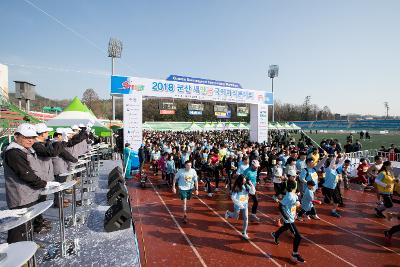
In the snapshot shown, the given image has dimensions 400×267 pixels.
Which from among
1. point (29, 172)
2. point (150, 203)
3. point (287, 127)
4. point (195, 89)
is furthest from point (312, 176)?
point (287, 127)

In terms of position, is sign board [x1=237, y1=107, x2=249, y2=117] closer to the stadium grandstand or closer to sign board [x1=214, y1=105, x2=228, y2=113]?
sign board [x1=214, y1=105, x2=228, y2=113]

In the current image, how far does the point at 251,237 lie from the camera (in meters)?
6.66

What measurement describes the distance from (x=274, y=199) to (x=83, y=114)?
34.6ft

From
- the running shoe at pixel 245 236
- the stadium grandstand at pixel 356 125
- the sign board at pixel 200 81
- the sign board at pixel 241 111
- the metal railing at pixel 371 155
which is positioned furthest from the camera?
the stadium grandstand at pixel 356 125

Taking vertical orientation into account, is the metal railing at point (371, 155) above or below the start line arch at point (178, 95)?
below

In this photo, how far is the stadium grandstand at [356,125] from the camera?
54.2 meters

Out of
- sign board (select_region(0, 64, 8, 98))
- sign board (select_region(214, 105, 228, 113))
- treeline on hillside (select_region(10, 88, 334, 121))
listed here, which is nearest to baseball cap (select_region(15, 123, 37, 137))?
sign board (select_region(214, 105, 228, 113))

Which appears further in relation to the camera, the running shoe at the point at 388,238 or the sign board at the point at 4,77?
the sign board at the point at 4,77

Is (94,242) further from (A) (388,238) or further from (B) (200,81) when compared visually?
(B) (200,81)

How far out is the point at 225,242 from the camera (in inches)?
250

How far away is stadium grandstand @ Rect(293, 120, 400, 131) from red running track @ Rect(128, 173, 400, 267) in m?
55.8

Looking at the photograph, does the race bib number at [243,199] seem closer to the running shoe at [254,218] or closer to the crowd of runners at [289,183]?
the crowd of runners at [289,183]

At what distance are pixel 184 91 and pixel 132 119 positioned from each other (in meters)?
3.91

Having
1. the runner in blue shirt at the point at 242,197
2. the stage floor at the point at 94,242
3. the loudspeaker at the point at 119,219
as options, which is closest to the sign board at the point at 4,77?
the stage floor at the point at 94,242
